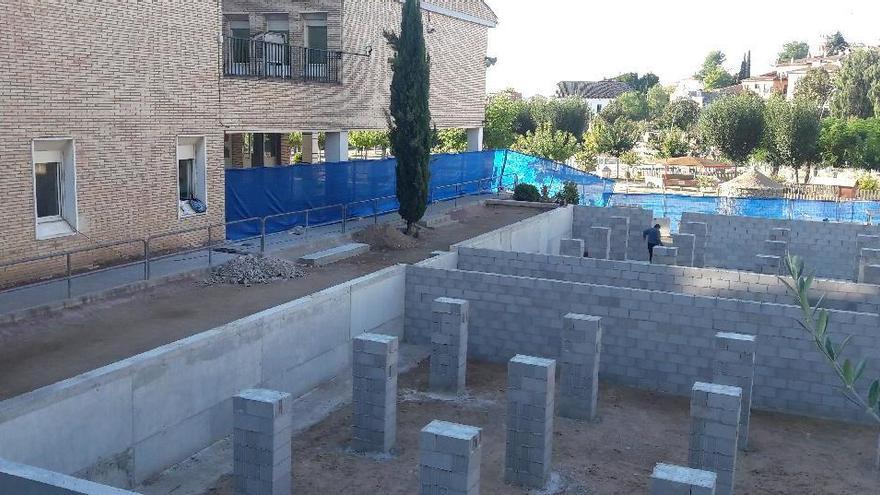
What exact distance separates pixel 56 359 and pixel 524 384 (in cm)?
642

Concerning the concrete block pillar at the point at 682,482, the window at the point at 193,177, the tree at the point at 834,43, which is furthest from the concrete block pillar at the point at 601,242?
the tree at the point at 834,43

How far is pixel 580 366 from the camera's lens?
41.7 ft

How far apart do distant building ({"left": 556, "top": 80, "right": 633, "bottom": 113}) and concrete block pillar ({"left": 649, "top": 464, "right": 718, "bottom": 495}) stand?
128 m

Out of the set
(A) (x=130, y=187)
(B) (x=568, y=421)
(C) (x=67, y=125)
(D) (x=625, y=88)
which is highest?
(D) (x=625, y=88)

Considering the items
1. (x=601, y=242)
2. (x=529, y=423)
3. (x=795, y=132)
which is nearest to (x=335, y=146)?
(x=601, y=242)

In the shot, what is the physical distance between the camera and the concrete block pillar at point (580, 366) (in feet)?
41.4

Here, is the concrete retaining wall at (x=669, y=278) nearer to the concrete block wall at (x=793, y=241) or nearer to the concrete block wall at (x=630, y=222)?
the concrete block wall at (x=630, y=222)

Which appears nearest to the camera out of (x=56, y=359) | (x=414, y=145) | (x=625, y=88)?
(x=56, y=359)

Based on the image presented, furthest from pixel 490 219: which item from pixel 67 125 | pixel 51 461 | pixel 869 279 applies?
pixel 51 461

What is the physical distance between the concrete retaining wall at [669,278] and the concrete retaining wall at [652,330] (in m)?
1.95

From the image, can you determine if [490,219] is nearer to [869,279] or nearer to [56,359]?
[869,279]

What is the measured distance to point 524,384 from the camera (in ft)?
35.3

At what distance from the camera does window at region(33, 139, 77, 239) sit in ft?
52.2

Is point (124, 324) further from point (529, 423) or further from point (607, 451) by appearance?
point (607, 451)
